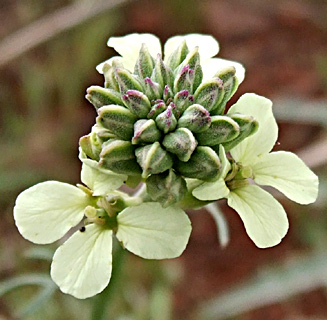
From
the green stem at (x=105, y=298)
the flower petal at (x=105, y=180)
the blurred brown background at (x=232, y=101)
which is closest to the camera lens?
the flower petal at (x=105, y=180)

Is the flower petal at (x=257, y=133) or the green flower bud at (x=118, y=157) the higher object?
the green flower bud at (x=118, y=157)

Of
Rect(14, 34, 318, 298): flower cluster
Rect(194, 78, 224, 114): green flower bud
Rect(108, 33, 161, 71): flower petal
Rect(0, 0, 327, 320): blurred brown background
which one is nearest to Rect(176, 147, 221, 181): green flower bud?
Rect(14, 34, 318, 298): flower cluster

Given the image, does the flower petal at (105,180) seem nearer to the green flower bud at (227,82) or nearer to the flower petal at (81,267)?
the flower petal at (81,267)

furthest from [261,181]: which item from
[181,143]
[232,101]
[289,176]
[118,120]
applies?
[232,101]

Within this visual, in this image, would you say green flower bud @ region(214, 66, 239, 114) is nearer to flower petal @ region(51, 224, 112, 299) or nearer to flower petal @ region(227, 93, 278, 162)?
flower petal @ region(227, 93, 278, 162)

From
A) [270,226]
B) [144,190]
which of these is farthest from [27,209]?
[270,226]

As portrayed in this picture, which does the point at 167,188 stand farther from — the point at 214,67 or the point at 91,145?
the point at 214,67

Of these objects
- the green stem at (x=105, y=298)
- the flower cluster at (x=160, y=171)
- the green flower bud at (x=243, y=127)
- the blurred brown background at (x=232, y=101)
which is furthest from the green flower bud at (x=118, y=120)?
the blurred brown background at (x=232, y=101)
